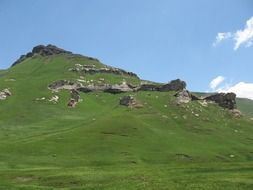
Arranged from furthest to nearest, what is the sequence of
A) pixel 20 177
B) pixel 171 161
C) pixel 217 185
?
pixel 171 161 → pixel 20 177 → pixel 217 185

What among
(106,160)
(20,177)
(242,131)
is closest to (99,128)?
(106,160)

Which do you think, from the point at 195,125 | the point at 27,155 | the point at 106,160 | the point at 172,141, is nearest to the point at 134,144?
the point at 172,141

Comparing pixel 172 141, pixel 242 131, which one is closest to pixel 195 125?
pixel 242 131

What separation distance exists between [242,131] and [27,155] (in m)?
110

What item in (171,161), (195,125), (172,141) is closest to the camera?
(171,161)

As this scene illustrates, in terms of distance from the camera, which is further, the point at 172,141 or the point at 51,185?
the point at 172,141

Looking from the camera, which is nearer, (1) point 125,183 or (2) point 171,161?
(1) point 125,183

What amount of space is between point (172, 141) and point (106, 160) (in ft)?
143

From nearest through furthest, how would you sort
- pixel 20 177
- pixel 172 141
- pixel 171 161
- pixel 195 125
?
pixel 20 177
pixel 171 161
pixel 172 141
pixel 195 125

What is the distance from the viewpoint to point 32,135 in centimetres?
16075

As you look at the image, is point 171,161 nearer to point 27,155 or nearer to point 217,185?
point 27,155

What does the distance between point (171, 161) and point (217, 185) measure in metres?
72.8

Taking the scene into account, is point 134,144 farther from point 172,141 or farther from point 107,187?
point 107,187

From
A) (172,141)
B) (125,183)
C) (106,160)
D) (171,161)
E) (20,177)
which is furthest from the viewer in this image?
(172,141)
